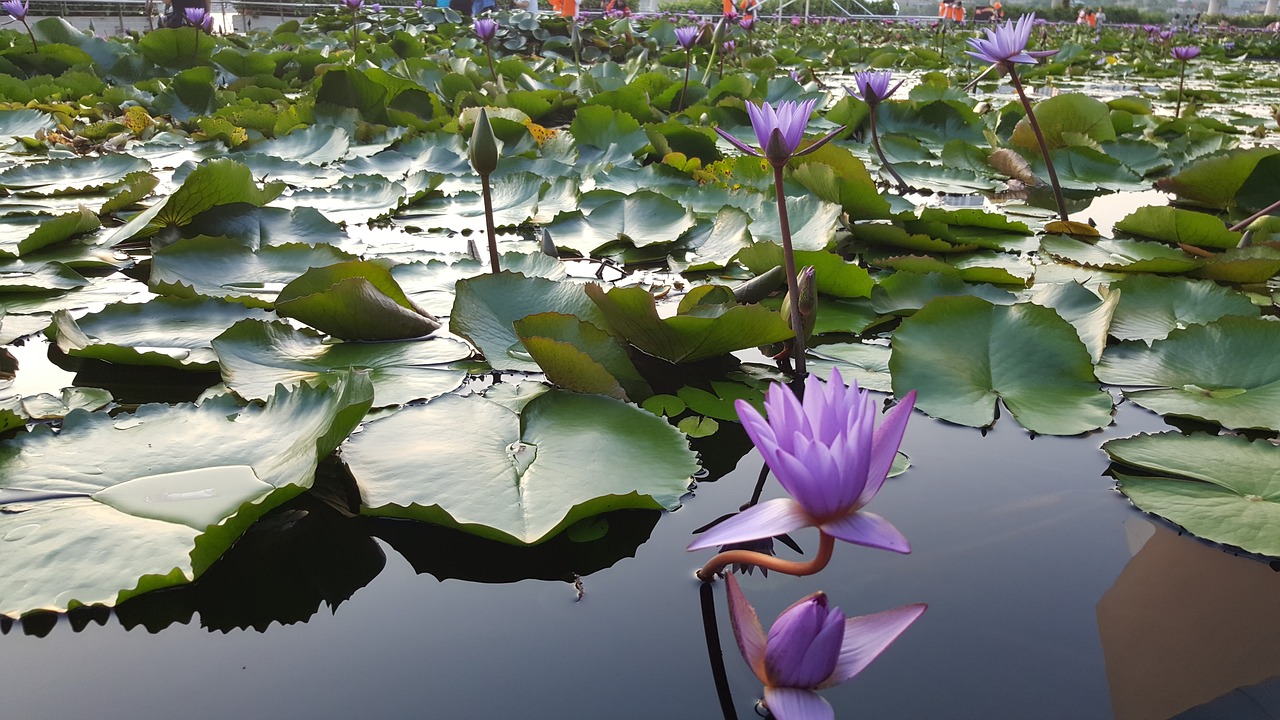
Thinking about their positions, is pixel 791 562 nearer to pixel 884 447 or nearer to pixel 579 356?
pixel 884 447

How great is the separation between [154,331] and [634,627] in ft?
3.40

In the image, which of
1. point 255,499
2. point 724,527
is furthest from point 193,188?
point 724,527

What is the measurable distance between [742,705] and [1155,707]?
1.14 ft

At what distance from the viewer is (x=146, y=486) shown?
93cm

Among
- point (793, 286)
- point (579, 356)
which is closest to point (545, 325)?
point (579, 356)

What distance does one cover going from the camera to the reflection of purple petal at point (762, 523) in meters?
0.64

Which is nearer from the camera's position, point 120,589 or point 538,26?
point 120,589

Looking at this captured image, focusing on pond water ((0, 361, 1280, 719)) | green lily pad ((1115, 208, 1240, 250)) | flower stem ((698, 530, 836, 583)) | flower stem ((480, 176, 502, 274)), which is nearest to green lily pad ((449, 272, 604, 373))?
flower stem ((480, 176, 502, 274))

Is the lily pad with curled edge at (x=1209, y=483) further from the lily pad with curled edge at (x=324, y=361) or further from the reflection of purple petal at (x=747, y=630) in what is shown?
the lily pad with curled edge at (x=324, y=361)

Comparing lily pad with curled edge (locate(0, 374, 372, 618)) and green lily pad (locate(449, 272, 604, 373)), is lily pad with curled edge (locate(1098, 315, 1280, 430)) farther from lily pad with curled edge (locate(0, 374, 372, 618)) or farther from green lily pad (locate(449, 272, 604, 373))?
lily pad with curled edge (locate(0, 374, 372, 618))

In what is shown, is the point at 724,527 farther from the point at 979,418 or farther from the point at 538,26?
the point at 538,26

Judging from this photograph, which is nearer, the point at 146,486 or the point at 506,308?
the point at 146,486

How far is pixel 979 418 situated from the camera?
1213 millimetres

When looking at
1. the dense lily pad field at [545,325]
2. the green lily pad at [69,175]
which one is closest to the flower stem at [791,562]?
the dense lily pad field at [545,325]
